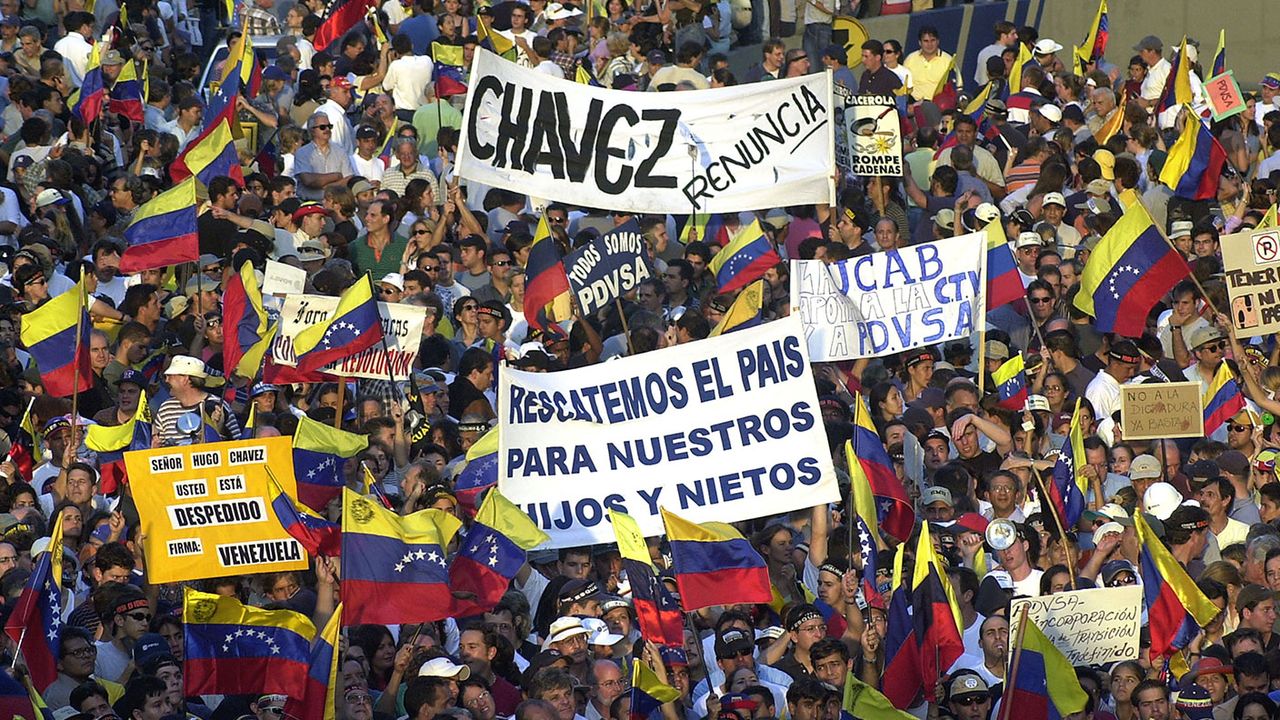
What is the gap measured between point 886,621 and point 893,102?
242 inches

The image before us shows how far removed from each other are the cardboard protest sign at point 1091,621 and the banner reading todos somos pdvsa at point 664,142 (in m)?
5.25

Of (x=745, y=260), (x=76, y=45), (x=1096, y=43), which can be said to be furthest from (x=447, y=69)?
(x=1096, y=43)

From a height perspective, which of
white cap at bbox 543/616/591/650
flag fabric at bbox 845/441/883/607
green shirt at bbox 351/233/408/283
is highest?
flag fabric at bbox 845/441/883/607

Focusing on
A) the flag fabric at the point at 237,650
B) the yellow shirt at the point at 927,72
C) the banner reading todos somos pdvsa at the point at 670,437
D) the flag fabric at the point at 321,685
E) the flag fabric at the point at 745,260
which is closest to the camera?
the flag fabric at the point at 321,685

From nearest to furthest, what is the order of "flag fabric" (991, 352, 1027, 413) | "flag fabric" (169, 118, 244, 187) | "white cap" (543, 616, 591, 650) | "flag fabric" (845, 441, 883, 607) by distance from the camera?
"white cap" (543, 616, 591, 650) < "flag fabric" (845, 441, 883, 607) < "flag fabric" (991, 352, 1027, 413) < "flag fabric" (169, 118, 244, 187)

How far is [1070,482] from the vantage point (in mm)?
→ 13727

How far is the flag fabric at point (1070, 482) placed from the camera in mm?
13617

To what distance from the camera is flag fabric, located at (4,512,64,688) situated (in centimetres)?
1154

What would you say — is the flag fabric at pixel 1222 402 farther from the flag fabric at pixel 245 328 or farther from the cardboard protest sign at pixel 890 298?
the flag fabric at pixel 245 328

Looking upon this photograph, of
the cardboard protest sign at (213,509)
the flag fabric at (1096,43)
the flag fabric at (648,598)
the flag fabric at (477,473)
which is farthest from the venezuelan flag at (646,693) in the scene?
the flag fabric at (1096,43)

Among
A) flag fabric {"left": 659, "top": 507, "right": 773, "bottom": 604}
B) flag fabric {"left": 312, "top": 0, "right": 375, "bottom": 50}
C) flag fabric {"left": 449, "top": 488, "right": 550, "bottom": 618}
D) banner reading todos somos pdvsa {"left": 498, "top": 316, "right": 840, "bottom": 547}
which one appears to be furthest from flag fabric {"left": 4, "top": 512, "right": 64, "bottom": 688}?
flag fabric {"left": 312, "top": 0, "right": 375, "bottom": 50}

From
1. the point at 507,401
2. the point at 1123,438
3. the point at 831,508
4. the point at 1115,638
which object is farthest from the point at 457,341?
the point at 1115,638

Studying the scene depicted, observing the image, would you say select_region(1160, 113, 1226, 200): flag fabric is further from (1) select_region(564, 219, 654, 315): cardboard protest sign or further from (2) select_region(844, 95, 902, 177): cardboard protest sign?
(1) select_region(564, 219, 654, 315): cardboard protest sign

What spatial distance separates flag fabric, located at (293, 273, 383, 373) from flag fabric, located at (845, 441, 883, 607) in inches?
118
